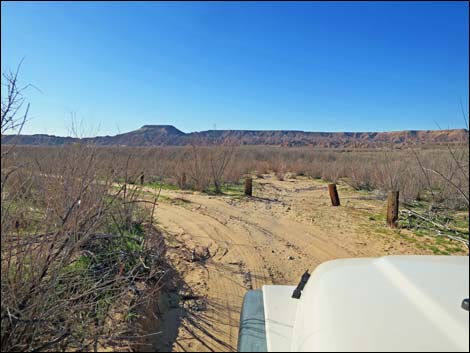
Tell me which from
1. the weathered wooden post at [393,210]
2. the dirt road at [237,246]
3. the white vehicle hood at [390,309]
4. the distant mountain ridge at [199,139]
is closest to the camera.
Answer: the white vehicle hood at [390,309]

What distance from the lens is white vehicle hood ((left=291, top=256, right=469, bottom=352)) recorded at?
1.14 meters

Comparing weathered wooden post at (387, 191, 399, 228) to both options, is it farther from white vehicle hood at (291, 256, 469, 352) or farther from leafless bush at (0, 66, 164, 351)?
white vehicle hood at (291, 256, 469, 352)

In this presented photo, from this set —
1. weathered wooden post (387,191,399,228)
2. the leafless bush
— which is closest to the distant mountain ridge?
the leafless bush

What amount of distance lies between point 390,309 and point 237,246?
560cm

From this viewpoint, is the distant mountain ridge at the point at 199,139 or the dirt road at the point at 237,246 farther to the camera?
the dirt road at the point at 237,246

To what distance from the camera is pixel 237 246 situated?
6.73 m

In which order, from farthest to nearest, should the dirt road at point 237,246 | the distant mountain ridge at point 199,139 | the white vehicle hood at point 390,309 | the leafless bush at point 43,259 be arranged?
the dirt road at point 237,246
the distant mountain ridge at point 199,139
the leafless bush at point 43,259
the white vehicle hood at point 390,309

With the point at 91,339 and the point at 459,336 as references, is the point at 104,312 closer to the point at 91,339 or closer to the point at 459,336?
the point at 91,339

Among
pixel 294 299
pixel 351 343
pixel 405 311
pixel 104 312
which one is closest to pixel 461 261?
pixel 405 311

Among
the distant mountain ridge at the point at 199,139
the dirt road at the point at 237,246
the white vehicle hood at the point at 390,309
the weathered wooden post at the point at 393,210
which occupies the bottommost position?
the dirt road at the point at 237,246

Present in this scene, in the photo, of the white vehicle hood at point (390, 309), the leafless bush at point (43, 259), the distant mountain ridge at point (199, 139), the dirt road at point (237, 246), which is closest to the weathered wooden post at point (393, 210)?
the dirt road at point (237, 246)

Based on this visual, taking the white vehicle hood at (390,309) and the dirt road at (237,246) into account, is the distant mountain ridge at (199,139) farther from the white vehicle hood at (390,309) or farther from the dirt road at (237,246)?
the dirt road at (237,246)

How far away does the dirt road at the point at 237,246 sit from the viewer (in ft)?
12.6

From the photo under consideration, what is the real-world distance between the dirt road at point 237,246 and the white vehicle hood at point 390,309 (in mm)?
2130
